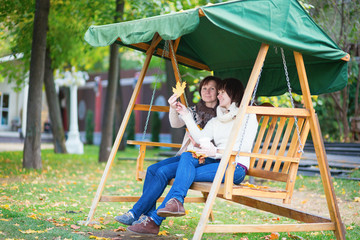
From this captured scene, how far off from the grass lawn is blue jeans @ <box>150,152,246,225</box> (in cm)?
66

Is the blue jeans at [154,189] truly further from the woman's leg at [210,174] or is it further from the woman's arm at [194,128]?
the woman's arm at [194,128]

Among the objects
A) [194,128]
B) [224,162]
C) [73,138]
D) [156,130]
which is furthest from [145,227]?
[156,130]

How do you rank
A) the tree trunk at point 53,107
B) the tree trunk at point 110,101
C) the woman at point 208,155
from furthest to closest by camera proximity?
the tree trunk at point 53,107 < the tree trunk at point 110,101 < the woman at point 208,155

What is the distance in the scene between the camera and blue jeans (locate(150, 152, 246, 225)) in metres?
4.02

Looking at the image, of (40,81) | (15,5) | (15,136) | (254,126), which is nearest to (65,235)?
(254,126)

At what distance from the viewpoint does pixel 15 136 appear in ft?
83.1

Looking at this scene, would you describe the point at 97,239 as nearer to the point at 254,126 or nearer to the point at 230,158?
the point at 230,158

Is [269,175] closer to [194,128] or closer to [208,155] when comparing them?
[208,155]

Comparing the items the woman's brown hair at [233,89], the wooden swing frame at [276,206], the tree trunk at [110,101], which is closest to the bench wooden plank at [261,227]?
the wooden swing frame at [276,206]

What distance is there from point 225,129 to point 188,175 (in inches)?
25.9

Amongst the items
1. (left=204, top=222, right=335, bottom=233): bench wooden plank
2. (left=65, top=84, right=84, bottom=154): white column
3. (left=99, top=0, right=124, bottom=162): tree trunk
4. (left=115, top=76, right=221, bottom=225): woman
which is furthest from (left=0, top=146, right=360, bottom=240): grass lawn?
(left=65, top=84, right=84, bottom=154): white column

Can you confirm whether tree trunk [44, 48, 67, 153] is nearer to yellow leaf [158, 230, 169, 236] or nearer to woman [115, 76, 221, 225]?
woman [115, 76, 221, 225]

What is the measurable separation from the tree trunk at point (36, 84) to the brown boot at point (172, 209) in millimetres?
6294

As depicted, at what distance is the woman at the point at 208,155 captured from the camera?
13.1 feet
